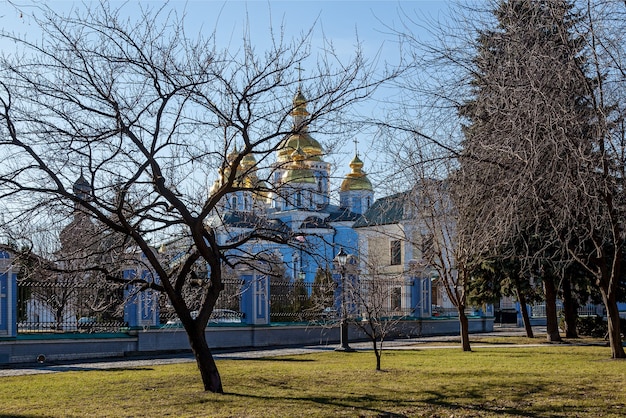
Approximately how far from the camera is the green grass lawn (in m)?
9.43

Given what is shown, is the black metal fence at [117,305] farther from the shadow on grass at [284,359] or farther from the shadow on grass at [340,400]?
the shadow on grass at [340,400]

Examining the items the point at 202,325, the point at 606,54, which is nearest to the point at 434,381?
the point at 202,325

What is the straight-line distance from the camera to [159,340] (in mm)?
21906

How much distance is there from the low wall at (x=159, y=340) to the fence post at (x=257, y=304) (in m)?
0.28

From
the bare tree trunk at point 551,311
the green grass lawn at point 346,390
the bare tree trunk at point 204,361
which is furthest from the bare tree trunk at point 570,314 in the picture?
the bare tree trunk at point 204,361

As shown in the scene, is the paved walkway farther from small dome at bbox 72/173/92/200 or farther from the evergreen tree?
the evergreen tree

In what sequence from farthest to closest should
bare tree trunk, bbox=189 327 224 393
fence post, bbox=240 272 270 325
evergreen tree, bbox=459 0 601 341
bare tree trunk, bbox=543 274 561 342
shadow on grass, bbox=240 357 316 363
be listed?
fence post, bbox=240 272 270 325 < bare tree trunk, bbox=543 274 561 342 < shadow on grass, bbox=240 357 316 363 < bare tree trunk, bbox=189 327 224 393 < evergreen tree, bbox=459 0 601 341

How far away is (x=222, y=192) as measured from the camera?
10891mm

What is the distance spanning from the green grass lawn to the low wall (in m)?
3.89

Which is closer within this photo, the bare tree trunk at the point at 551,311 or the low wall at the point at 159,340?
the low wall at the point at 159,340

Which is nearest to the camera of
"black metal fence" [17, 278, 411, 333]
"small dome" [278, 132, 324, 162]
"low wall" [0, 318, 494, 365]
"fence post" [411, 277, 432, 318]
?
"small dome" [278, 132, 324, 162]

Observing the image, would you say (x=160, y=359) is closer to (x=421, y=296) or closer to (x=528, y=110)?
(x=421, y=296)

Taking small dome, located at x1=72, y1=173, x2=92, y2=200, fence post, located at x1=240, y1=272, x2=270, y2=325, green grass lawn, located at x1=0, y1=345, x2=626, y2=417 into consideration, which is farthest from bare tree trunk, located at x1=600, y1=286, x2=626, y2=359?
fence post, located at x1=240, y1=272, x2=270, y2=325

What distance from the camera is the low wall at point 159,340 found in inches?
746
